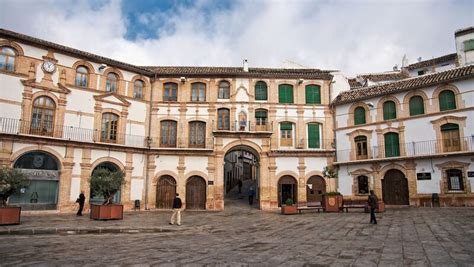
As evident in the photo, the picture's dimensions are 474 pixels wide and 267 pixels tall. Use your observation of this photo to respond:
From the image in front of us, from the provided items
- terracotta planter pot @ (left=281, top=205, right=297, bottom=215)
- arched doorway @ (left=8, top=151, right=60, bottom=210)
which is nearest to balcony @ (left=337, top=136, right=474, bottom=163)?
terracotta planter pot @ (left=281, top=205, right=297, bottom=215)

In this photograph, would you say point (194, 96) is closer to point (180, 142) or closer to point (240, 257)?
point (180, 142)

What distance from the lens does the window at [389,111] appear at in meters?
24.8

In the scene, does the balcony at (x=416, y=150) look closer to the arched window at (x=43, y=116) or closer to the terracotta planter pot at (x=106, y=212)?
the terracotta planter pot at (x=106, y=212)

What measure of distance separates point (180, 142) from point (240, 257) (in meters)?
18.6

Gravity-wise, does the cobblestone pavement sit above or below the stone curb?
above

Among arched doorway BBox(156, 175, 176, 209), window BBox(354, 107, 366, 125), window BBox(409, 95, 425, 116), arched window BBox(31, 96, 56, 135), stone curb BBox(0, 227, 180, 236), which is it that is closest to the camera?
stone curb BBox(0, 227, 180, 236)

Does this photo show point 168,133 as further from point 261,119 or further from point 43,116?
point 43,116

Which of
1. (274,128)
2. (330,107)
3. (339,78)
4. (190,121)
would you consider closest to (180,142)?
(190,121)

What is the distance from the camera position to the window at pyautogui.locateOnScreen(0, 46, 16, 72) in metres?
20.5

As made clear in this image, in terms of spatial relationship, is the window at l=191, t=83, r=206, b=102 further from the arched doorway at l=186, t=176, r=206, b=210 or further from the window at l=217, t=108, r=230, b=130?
the arched doorway at l=186, t=176, r=206, b=210

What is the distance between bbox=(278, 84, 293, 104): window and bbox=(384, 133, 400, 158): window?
24.6 feet

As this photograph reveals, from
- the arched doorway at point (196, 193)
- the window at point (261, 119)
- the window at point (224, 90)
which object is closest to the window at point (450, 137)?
the window at point (261, 119)

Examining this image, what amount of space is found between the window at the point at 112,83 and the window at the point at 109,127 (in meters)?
1.84

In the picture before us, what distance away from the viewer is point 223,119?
26.5 m
